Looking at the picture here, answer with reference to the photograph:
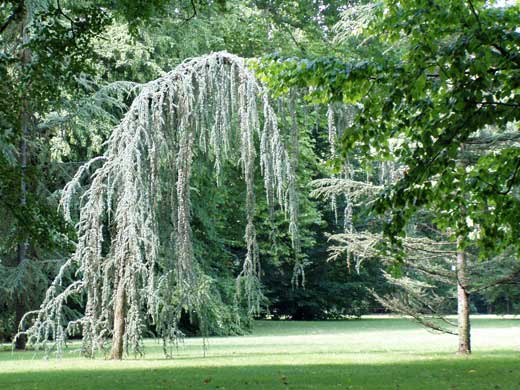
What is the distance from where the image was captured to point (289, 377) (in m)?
12.6

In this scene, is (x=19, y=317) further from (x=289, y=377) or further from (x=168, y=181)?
(x=289, y=377)

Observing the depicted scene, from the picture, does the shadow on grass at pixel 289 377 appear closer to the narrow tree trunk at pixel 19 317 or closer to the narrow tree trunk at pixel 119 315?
the narrow tree trunk at pixel 119 315

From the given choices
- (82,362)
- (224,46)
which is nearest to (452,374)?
(82,362)

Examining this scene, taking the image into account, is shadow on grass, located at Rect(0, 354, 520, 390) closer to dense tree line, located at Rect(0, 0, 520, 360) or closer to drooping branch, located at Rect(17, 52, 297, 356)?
drooping branch, located at Rect(17, 52, 297, 356)

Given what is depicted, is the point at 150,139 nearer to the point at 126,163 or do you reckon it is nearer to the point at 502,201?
the point at 126,163

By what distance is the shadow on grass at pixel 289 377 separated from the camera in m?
11.4

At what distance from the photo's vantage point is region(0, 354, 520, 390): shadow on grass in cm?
1139

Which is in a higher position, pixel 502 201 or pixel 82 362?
pixel 502 201

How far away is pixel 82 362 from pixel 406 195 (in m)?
9.83

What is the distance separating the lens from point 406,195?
25.0 feet

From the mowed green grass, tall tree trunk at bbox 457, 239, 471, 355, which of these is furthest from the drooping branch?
tall tree trunk at bbox 457, 239, 471, 355

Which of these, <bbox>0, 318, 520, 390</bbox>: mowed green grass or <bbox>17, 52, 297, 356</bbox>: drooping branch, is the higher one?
<bbox>17, 52, 297, 356</bbox>: drooping branch

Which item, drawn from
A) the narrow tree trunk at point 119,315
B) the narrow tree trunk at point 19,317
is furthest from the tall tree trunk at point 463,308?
the narrow tree trunk at point 19,317

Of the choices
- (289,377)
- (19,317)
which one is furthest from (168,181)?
(19,317)
